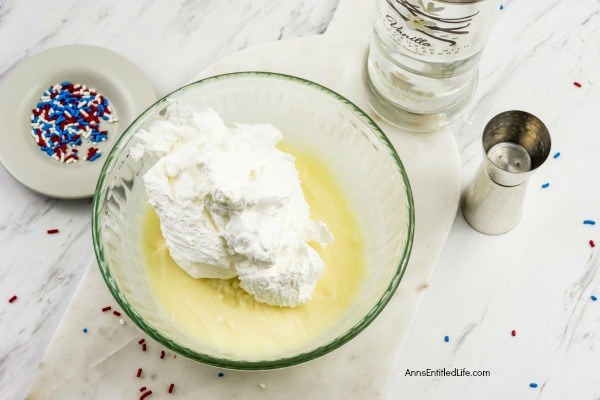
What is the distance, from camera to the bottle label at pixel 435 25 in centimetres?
152

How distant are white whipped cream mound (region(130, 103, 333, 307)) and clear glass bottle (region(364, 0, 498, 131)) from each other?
36 cm

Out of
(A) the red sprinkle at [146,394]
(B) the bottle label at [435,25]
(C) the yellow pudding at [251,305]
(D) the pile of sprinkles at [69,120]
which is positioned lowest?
(A) the red sprinkle at [146,394]

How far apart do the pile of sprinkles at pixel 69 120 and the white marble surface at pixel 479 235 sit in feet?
0.42

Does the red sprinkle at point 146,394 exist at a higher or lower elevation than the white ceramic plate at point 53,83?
lower

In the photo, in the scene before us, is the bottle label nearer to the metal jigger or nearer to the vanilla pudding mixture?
the metal jigger

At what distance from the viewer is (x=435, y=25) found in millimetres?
1546

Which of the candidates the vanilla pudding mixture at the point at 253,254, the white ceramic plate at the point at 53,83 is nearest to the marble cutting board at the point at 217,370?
the vanilla pudding mixture at the point at 253,254

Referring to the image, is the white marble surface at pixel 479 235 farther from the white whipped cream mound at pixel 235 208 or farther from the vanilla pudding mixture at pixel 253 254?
the white whipped cream mound at pixel 235 208

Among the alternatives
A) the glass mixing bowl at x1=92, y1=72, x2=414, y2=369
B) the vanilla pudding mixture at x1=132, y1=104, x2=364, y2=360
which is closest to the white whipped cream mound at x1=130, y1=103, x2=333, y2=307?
the vanilla pudding mixture at x1=132, y1=104, x2=364, y2=360

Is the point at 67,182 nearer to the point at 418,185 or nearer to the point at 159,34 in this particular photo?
the point at 159,34

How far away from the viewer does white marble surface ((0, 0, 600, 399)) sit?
69.6 inches

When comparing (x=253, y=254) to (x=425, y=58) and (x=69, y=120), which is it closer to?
(x=425, y=58)

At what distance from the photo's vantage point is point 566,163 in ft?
6.17

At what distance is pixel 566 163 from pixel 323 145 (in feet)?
2.06
